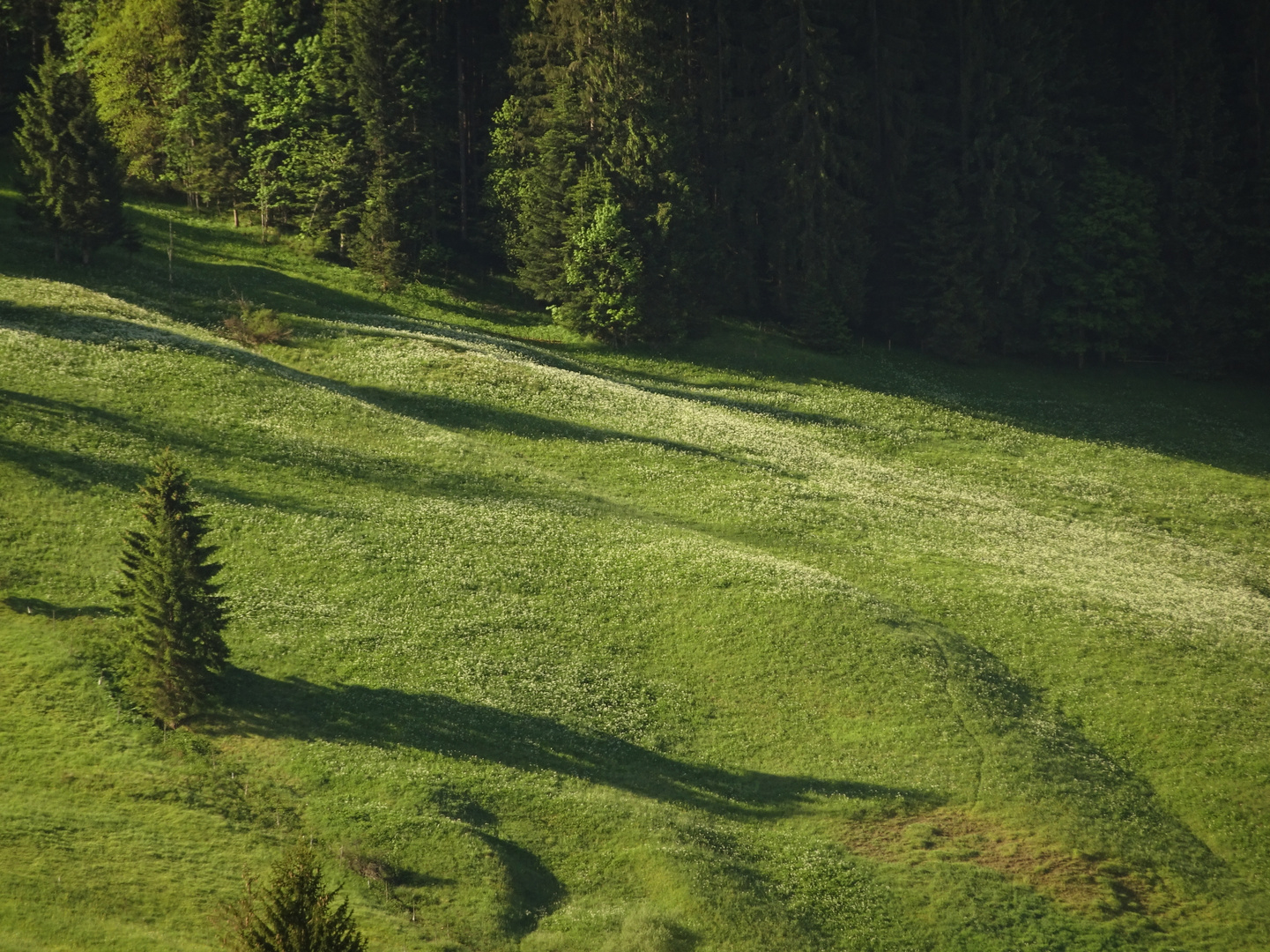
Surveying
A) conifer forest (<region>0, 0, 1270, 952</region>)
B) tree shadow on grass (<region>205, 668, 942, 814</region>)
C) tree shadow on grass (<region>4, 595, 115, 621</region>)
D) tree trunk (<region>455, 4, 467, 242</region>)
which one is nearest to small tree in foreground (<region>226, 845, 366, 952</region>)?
conifer forest (<region>0, 0, 1270, 952</region>)

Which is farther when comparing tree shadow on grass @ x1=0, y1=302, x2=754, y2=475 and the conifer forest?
tree shadow on grass @ x1=0, y1=302, x2=754, y2=475

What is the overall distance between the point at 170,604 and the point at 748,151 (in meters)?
62.6

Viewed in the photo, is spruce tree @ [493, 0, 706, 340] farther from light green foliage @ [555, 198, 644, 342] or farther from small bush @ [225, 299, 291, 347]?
small bush @ [225, 299, 291, 347]

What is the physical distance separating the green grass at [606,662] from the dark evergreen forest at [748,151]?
15565mm

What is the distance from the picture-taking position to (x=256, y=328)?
61.1 m

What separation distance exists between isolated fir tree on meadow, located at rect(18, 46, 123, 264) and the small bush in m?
10.4

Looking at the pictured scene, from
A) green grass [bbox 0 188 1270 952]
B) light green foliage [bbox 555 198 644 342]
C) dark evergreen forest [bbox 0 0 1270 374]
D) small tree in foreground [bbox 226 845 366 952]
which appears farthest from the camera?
dark evergreen forest [bbox 0 0 1270 374]

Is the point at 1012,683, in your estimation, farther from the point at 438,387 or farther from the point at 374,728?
the point at 438,387

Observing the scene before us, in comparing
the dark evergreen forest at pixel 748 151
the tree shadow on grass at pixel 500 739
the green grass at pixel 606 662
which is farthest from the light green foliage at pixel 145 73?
the tree shadow on grass at pixel 500 739

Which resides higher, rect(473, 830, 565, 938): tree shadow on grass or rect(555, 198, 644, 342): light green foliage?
rect(555, 198, 644, 342): light green foliage

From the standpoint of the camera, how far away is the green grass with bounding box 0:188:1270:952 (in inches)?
1057

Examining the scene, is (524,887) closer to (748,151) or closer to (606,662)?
(606,662)

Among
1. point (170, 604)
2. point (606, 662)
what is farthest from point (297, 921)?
point (606, 662)

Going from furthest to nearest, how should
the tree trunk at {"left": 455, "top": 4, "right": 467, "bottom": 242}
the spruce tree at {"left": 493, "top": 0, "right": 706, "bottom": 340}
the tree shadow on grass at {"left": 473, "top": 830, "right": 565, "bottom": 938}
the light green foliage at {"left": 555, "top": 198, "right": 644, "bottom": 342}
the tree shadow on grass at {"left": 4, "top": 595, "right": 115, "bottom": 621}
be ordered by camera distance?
the tree trunk at {"left": 455, "top": 4, "right": 467, "bottom": 242} → the spruce tree at {"left": 493, "top": 0, "right": 706, "bottom": 340} → the light green foliage at {"left": 555, "top": 198, "right": 644, "bottom": 342} → the tree shadow on grass at {"left": 4, "top": 595, "right": 115, "bottom": 621} → the tree shadow on grass at {"left": 473, "top": 830, "right": 565, "bottom": 938}
